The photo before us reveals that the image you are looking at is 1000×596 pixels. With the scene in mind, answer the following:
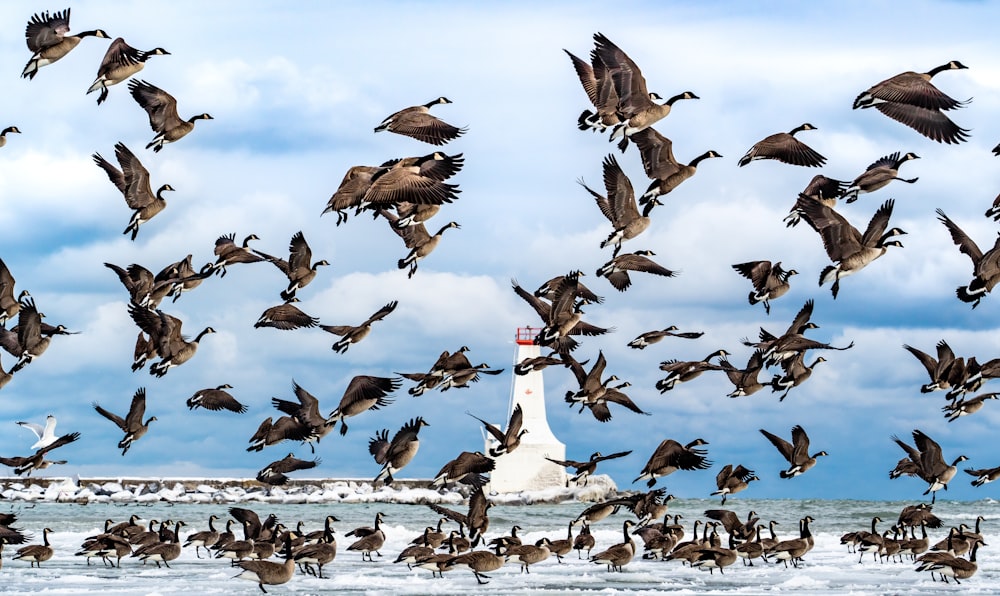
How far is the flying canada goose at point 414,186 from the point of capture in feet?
54.5

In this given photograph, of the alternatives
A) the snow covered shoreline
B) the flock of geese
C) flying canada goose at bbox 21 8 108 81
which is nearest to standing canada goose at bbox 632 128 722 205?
the flock of geese

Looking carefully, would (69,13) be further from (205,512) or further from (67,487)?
(67,487)

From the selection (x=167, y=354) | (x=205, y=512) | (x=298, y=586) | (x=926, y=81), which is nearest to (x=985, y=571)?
(x=926, y=81)

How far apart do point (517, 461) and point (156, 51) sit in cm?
3166

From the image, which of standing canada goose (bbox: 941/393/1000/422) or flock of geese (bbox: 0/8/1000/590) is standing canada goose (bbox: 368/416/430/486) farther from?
standing canada goose (bbox: 941/393/1000/422)

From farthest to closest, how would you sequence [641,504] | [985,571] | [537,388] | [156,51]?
[537,388], [641,504], [985,571], [156,51]

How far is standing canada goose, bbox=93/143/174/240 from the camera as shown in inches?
827

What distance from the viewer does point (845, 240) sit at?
1948 cm

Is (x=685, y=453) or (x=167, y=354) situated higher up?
(x=167, y=354)

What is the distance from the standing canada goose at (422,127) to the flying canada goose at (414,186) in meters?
1.86

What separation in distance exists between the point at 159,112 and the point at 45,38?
2.00 metres

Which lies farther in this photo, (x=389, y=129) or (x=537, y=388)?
(x=537, y=388)

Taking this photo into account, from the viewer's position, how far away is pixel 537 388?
48500mm

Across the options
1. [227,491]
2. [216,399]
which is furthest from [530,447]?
[216,399]
